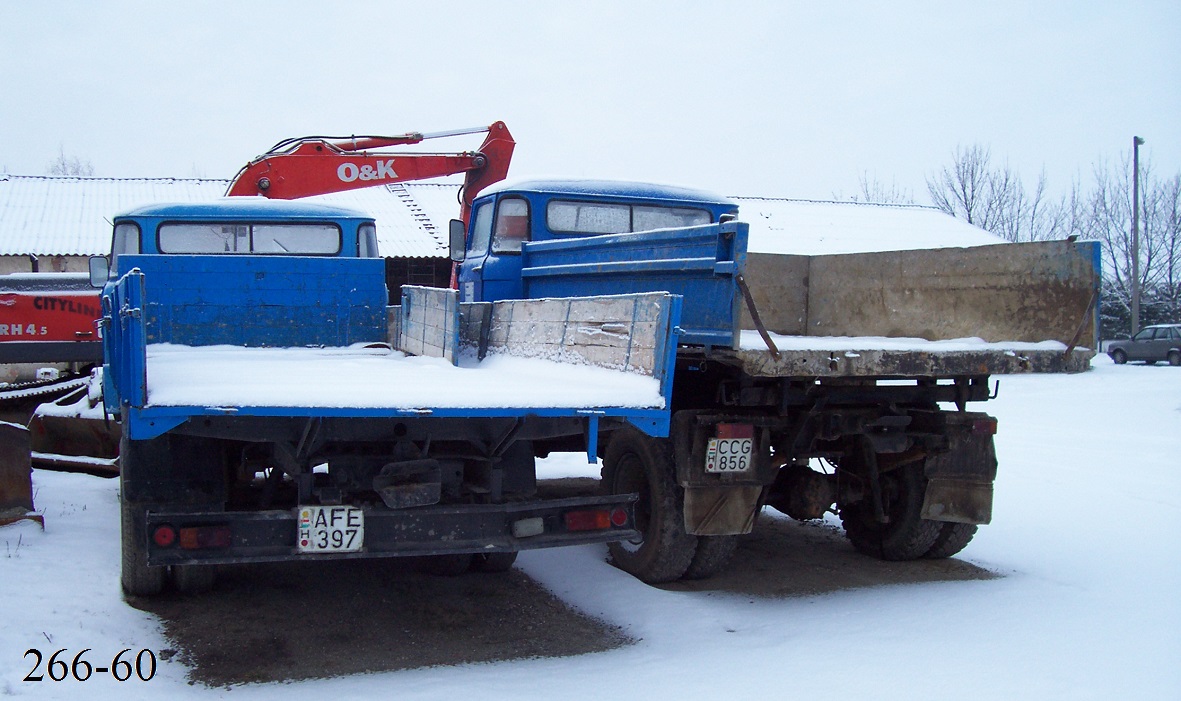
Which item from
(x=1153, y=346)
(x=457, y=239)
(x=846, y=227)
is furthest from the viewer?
(x=1153, y=346)

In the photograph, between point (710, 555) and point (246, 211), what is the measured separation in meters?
4.70

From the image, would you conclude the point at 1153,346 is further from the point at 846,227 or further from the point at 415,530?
the point at 415,530

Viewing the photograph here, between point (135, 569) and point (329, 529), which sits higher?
point (329, 529)

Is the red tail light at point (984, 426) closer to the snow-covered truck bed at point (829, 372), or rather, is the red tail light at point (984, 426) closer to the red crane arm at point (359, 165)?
the snow-covered truck bed at point (829, 372)

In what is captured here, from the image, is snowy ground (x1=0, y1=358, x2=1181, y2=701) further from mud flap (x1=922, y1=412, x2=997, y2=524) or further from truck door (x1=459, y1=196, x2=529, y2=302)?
truck door (x1=459, y1=196, x2=529, y2=302)

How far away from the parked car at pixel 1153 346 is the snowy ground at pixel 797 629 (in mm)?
27860

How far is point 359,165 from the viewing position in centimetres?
1178

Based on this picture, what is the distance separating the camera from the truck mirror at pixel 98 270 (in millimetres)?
7160

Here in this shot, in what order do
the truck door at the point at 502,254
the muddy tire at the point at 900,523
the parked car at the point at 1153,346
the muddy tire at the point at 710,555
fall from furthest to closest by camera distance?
1. the parked car at the point at 1153,346
2. the truck door at the point at 502,254
3. the muddy tire at the point at 900,523
4. the muddy tire at the point at 710,555

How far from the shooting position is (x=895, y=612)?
5.32 metres

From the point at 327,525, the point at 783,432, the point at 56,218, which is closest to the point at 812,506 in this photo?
the point at 783,432

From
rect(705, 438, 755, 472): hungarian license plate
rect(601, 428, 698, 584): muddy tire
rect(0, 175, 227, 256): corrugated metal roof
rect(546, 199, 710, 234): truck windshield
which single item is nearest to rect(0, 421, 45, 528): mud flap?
rect(601, 428, 698, 584): muddy tire

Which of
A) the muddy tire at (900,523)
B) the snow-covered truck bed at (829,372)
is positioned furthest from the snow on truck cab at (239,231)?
the muddy tire at (900,523)

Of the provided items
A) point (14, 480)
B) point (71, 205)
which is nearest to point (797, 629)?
point (14, 480)
